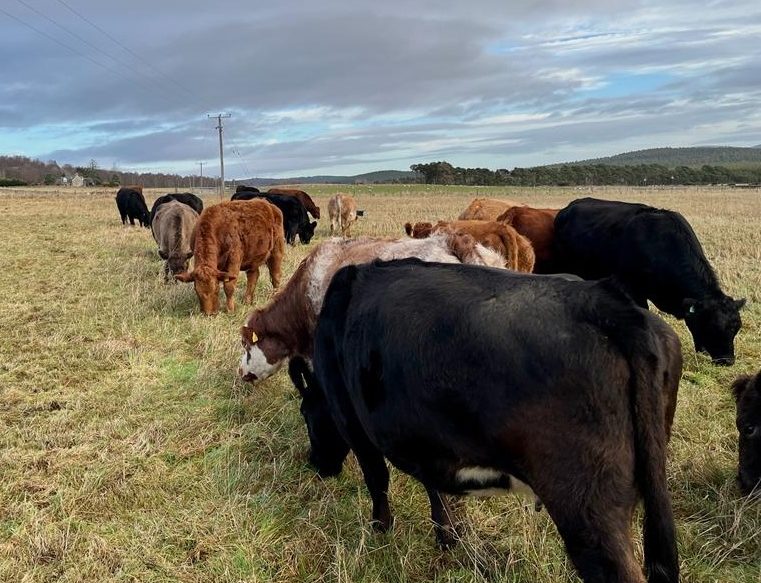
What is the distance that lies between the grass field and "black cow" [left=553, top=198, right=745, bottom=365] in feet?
1.46

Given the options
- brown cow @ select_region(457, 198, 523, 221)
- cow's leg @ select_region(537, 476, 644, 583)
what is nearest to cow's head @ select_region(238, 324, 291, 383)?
cow's leg @ select_region(537, 476, 644, 583)

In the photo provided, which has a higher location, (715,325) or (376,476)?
(715,325)

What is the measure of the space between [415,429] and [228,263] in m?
8.03

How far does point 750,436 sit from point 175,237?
11.6 metres

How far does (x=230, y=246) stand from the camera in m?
10.2

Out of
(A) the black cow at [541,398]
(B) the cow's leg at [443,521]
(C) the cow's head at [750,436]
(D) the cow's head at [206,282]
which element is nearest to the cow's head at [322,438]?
(B) the cow's leg at [443,521]

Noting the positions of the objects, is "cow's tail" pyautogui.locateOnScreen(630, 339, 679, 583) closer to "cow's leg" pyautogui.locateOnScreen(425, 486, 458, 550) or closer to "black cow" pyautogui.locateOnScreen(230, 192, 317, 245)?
"cow's leg" pyautogui.locateOnScreen(425, 486, 458, 550)

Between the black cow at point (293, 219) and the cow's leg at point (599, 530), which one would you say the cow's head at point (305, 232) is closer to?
the black cow at point (293, 219)

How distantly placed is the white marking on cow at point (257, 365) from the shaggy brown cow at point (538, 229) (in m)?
5.28

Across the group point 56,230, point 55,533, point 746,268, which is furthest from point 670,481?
point 56,230

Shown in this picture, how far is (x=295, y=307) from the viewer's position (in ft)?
19.5

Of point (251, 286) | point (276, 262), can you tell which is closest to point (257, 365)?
point (251, 286)

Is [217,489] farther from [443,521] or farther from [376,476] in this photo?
[443,521]

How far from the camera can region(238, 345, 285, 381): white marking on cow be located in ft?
20.0
